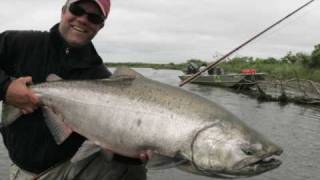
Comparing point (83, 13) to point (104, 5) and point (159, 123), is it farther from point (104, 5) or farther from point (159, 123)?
point (159, 123)

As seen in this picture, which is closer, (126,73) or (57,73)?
(126,73)

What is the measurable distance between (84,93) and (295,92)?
3222 centimetres

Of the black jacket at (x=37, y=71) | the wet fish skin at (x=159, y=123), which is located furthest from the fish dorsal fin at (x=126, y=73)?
the black jacket at (x=37, y=71)

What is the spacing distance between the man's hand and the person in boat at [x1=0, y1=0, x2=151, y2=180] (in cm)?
17

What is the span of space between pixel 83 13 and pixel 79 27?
14cm

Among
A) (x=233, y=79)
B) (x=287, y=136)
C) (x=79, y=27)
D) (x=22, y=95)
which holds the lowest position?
(x=233, y=79)

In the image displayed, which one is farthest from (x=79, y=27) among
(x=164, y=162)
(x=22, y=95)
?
(x=164, y=162)

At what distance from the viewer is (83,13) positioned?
15.1 ft

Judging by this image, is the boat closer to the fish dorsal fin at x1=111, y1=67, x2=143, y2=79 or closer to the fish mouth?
the fish dorsal fin at x1=111, y1=67, x2=143, y2=79

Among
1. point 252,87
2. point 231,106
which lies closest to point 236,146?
point 231,106

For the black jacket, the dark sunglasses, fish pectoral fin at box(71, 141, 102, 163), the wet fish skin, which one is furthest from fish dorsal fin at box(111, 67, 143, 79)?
the black jacket

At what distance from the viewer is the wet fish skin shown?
3385 mm

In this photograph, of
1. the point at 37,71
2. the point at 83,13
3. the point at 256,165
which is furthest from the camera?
the point at 37,71

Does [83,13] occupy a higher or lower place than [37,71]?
higher
